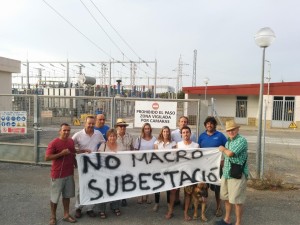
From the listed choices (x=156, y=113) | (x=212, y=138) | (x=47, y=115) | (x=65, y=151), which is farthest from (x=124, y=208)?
(x=47, y=115)

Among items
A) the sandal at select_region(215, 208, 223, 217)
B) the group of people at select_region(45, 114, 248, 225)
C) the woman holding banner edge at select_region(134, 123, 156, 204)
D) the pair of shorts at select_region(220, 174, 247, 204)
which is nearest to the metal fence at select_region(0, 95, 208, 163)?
the group of people at select_region(45, 114, 248, 225)

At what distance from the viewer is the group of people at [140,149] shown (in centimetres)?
452

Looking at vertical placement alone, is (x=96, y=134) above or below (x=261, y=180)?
above

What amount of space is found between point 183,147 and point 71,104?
4.43 m

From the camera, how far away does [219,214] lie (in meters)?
5.10

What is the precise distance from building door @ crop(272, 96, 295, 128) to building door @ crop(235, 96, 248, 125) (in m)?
2.70

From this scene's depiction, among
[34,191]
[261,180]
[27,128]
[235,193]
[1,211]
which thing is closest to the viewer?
[235,193]

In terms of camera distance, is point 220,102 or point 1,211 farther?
point 220,102

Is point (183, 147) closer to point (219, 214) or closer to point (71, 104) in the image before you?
point (219, 214)

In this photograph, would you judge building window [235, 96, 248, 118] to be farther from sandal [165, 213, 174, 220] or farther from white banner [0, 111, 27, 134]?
sandal [165, 213, 174, 220]

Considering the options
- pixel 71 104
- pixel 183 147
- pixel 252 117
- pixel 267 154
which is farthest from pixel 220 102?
pixel 183 147

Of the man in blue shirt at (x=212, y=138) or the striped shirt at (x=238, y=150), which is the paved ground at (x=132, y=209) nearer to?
the man in blue shirt at (x=212, y=138)

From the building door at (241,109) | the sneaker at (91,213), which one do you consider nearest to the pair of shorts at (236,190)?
the sneaker at (91,213)

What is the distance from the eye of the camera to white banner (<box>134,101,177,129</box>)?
734cm
